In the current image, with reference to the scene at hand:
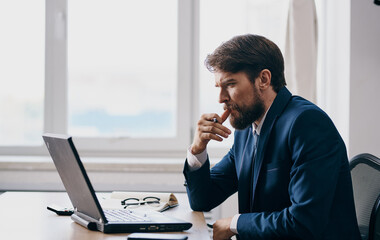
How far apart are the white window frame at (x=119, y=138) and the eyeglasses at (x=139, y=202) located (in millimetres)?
1253

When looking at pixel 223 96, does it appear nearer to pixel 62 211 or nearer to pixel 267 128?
pixel 267 128

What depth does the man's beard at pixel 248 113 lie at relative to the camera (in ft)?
5.34

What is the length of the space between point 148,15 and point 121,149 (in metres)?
0.91

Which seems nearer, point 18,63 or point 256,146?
point 256,146

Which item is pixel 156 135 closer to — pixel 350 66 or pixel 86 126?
pixel 86 126

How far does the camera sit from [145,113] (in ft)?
9.98

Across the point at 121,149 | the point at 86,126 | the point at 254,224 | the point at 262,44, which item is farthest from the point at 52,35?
the point at 254,224

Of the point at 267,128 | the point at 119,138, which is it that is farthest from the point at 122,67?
the point at 267,128

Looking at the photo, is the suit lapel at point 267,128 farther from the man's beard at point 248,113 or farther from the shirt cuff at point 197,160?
the shirt cuff at point 197,160

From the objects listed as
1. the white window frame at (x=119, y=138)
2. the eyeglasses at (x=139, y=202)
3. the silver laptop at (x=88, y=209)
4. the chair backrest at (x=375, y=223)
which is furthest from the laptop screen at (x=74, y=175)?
the white window frame at (x=119, y=138)

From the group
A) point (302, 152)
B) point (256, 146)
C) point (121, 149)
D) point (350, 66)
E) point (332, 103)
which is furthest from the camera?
point (121, 149)

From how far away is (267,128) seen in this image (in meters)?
1.56

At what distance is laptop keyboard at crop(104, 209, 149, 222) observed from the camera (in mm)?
1339

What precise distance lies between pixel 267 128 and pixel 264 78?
0.62 feet
